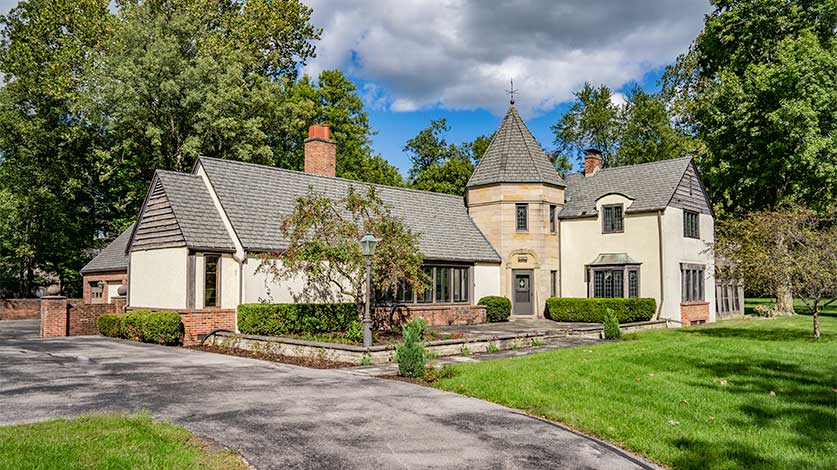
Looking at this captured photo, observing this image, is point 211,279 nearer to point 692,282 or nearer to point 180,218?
point 180,218

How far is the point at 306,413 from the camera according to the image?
949 cm

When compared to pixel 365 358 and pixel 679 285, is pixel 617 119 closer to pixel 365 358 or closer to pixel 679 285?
pixel 679 285

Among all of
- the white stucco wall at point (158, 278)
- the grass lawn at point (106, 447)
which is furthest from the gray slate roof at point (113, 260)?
the grass lawn at point (106, 447)

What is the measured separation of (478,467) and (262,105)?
34689 millimetres

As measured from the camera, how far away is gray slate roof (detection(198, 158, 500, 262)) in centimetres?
2248

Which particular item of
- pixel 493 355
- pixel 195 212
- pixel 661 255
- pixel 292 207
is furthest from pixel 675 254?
pixel 195 212

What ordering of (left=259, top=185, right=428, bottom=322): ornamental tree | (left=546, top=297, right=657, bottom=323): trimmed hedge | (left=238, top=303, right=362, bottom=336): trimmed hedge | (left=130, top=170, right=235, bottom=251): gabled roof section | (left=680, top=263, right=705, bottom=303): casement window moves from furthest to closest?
(left=680, top=263, right=705, bottom=303): casement window
(left=546, top=297, right=657, bottom=323): trimmed hedge
(left=130, top=170, right=235, bottom=251): gabled roof section
(left=238, top=303, right=362, bottom=336): trimmed hedge
(left=259, top=185, right=428, bottom=322): ornamental tree

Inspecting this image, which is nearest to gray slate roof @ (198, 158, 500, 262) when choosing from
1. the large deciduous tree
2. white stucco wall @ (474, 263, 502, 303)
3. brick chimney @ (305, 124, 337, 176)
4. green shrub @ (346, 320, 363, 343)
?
white stucco wall @ (474, 263, 502, 303)

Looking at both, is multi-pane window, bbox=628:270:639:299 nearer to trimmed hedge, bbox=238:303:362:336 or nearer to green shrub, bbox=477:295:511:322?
green shrub, bbox=477:295:511:322

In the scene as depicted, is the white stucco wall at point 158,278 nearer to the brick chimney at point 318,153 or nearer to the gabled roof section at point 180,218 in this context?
the gabled roof section at point 180,218

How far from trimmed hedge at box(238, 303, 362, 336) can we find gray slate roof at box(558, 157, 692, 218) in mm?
15374

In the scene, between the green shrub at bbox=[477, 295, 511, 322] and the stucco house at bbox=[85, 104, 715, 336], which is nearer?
the stucco house at bbox=[85, 104, 715, 336]

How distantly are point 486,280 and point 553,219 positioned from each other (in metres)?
5.03

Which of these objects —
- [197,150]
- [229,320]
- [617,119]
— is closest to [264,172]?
[229,320]
